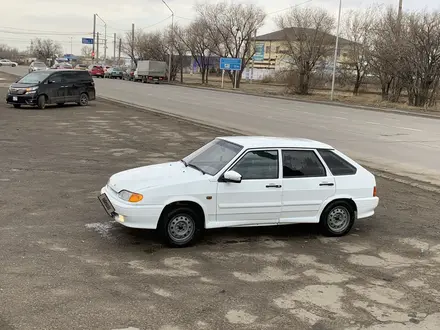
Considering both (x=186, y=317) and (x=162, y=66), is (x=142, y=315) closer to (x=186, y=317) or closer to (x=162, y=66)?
(x=186, y=317)

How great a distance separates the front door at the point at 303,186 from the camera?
6473 mm

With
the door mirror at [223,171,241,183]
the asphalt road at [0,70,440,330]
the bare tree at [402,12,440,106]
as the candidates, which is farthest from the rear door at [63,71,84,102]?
the bare tree at [402,12,440,106]

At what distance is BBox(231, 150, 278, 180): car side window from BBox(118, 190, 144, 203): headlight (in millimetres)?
1219

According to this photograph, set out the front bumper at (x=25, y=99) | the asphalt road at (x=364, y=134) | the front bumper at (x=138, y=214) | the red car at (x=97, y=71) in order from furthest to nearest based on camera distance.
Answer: the red car at (x=97, y=71), the front bumper at (x=25, y=99), the asphalt road at (x=364, y=134), the front bumper at (x=138, y=214)

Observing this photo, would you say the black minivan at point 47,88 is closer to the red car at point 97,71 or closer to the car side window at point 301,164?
the car side window at point 301,164

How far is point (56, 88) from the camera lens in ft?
80.2

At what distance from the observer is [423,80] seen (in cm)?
3656

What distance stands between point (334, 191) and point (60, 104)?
22230 mm

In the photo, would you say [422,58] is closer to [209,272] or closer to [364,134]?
[364,134]

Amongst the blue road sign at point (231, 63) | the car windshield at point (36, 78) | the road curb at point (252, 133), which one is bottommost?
the road curb at point (252, 133)

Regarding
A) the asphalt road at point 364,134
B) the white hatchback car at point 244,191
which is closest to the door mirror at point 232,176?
the white hatchback car at point 244,191

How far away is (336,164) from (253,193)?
4.47 ft

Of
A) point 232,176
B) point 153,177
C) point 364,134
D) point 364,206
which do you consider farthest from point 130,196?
point 364,134

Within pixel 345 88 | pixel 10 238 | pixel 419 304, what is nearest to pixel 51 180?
pixel 10 238
